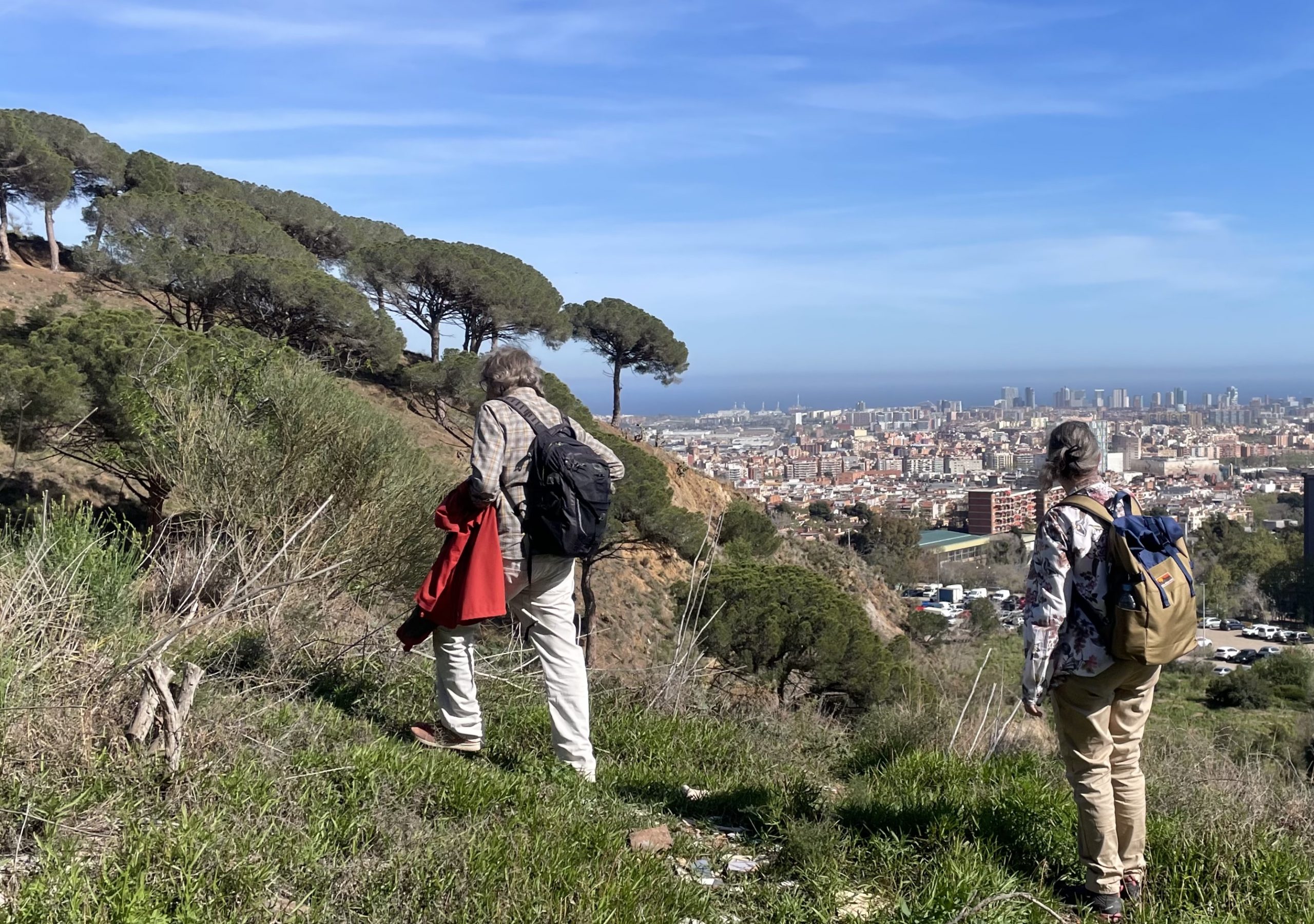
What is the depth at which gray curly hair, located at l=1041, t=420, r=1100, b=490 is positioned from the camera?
3105 millimetres

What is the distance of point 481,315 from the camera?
28797 millimetres

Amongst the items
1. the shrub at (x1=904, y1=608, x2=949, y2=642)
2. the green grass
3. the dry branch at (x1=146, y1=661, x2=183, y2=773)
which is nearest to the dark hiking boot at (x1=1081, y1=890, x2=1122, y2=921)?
the green grass

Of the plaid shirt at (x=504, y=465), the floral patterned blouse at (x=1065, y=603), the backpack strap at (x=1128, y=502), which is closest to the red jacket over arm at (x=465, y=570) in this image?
the plaid shirt at (x=504, y=465)

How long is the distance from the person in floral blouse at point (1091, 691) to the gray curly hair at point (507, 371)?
2.00m

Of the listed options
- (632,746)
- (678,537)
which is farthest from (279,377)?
(678,537)

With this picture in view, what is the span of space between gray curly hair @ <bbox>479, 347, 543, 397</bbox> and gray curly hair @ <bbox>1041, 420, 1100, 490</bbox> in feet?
6.42

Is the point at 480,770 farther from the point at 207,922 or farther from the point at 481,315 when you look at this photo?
the point at 481,315

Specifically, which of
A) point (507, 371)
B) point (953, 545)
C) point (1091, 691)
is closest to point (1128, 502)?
point (1091, 691)

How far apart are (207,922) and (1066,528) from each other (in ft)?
8.25

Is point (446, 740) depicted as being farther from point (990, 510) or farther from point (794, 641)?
point (990, 510)

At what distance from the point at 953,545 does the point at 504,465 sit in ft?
140

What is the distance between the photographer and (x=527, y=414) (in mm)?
3820

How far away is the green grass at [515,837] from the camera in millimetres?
2467

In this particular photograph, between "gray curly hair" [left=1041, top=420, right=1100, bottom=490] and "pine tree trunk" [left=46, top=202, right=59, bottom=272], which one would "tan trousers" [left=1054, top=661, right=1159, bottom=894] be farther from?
"pine tree trunk" [left=46, top=202, right=59, bottom=272]
